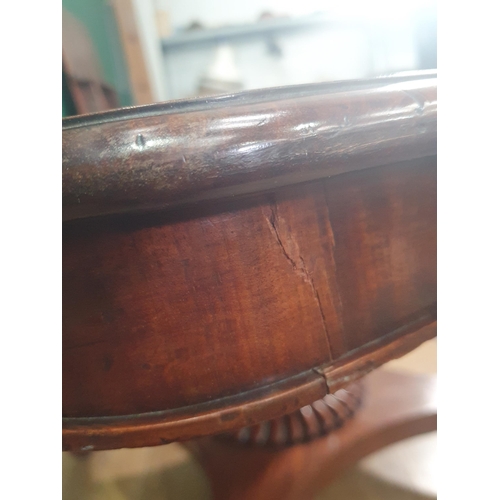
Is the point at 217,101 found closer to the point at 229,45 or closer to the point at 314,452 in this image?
the point at 314,452

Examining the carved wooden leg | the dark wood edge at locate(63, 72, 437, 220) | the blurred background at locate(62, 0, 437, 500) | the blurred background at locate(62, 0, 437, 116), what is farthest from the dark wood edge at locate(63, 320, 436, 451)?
the blurred background at locate(62, 0, 437, 116)

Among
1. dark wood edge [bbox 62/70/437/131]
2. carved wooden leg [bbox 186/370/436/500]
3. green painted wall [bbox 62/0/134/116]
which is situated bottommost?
carved wooden leg [bbox 186/370/436/500]

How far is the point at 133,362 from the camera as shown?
0.92 feet

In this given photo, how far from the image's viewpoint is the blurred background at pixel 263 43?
190 cm

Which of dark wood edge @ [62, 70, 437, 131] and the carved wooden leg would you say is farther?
the carved wooden leg

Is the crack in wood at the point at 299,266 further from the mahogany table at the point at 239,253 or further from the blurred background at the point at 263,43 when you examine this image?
the blurred background at the point at 263,43

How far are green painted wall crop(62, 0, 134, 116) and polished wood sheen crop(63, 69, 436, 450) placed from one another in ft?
4.72

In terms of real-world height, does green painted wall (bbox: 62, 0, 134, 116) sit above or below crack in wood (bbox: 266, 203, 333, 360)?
above

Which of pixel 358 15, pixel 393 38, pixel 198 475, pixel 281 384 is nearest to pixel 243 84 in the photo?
pixel 358 15

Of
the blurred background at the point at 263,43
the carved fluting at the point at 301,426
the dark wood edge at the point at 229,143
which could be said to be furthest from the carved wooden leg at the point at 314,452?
the blurred background at the point at 263,43

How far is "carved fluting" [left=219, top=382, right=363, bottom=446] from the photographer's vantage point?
58 cm

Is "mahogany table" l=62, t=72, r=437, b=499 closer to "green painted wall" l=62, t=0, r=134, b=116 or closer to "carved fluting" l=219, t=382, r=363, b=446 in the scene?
"carved fluting" l=219, t=382, r=363, b=446

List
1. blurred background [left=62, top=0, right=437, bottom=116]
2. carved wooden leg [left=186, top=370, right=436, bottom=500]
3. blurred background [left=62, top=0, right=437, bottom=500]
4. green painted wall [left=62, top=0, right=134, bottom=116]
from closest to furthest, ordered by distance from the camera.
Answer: carved wooden leg [left=186, top=370, right=436, bottom=500], blurred background [left=62, top=0, right=437, bottom=500], green painted wall [left=62, top=0, right=134, bottom=116], blurred background [left=62, top=0, right=437, bottom=116]
